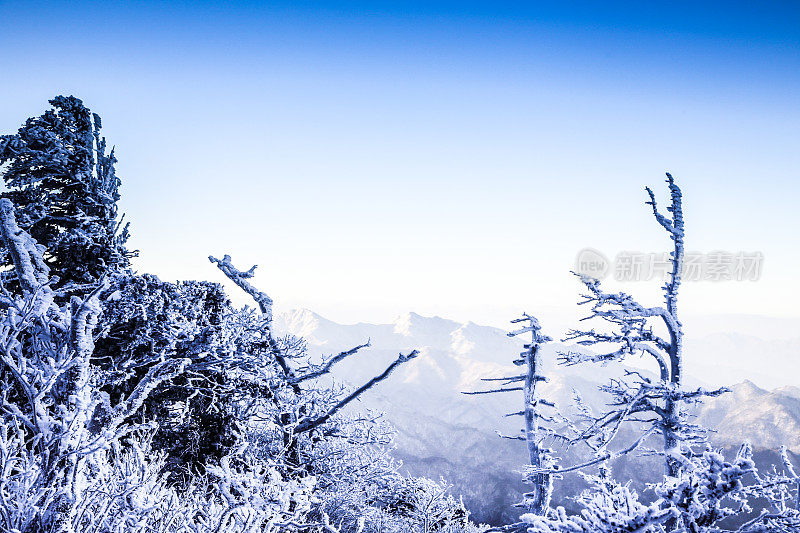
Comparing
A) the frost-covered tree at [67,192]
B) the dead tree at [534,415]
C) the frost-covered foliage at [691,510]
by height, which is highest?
the frost-covered tree at [67,192]

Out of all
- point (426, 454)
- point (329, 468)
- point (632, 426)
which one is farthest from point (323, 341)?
point (329, 468)

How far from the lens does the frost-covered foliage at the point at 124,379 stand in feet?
16.3

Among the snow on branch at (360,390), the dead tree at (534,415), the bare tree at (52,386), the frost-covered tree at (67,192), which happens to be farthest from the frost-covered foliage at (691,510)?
the frost-covered tree at (67,192)

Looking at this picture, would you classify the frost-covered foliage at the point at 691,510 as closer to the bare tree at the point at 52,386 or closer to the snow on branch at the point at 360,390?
the snow on branch at the point at 360,390

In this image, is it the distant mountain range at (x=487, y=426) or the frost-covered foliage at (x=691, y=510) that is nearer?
the frost-covered foliage at (x=691, y=510)

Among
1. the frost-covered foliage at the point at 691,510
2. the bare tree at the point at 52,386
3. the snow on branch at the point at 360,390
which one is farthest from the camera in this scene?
the snow on branch at the point at 360,390

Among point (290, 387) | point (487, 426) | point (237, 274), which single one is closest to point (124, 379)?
point (237, 274)

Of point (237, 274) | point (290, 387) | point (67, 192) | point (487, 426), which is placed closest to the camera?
point (237, 274)

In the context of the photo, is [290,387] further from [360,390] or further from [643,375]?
[643,375]

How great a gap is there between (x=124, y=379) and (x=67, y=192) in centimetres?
677

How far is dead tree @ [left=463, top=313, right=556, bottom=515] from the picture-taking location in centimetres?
1083

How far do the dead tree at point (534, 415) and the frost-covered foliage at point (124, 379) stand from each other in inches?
155

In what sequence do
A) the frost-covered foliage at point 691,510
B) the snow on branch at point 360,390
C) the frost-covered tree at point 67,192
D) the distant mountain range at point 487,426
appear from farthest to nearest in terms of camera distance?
the distant mountain range at point 487,426 → the frost-covered tree at point 67,192 → the snow on branch at point 360,390 → the frost-covered foliage at point 691,510

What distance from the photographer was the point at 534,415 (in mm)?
11484
